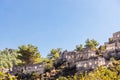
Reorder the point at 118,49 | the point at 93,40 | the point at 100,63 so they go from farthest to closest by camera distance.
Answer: the point at 93,40
the point at 118,49
the point at 100,63

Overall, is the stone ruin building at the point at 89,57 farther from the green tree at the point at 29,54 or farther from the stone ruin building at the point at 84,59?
the green tree at the point at 29,54

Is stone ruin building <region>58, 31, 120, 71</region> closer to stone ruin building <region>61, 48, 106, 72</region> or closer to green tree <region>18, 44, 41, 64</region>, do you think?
stone ruin building <region>61, 48, 106, 72</region>

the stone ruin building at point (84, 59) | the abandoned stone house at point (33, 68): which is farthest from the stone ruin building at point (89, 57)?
the abandoned stone house at point (33, 68)

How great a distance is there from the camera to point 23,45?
298ft

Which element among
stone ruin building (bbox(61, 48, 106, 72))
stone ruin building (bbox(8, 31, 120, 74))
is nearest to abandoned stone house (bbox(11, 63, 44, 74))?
stone ruin building (bbox(8, 31, 120, 74))

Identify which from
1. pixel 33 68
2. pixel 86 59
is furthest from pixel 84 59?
pixel 33 68

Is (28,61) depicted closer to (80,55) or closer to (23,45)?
(23,45)

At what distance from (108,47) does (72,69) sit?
11.6 meters

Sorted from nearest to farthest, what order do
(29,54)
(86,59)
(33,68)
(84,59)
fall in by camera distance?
(86,59), (84,59), (33,68), (29,54)

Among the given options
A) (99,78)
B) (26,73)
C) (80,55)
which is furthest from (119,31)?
(99,78)

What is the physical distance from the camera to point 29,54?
8919 centimetres

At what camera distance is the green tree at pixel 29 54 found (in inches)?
3506

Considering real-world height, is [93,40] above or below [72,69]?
above

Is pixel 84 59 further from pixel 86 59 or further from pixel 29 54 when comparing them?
pixel 29 54
